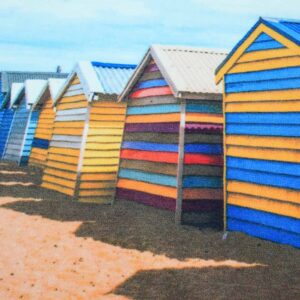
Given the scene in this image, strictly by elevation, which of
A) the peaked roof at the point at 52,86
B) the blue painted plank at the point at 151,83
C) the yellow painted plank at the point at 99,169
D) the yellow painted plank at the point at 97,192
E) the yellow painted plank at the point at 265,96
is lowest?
the yellow painted plank at the point at 97,192

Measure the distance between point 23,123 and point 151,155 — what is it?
13.5 m

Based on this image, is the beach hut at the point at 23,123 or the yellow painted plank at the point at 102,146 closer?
the yellow painted plank at the point at 102,146

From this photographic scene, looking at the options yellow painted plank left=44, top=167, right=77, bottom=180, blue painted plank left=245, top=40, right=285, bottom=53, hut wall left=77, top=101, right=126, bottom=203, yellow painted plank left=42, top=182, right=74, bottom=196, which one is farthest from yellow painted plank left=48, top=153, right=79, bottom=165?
blue painted plank left=245, top=40, right=285, bottom=53

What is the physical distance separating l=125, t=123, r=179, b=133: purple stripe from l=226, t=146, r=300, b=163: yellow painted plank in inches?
75.3

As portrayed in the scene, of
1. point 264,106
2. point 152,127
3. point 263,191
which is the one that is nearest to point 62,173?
point 152,127

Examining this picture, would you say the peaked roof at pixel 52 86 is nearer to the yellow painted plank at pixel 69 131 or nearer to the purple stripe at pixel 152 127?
the yellow painted plank at pixel 69 131

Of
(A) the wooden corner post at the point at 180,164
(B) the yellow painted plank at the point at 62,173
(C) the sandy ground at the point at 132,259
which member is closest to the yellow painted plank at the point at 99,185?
(B) the yellow painted plank at the point at 62,173

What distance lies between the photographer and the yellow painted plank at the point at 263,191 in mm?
7199

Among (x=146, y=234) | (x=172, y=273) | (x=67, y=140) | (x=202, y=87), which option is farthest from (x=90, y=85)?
(x=172, y=273)

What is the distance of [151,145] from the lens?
10992 millimetres

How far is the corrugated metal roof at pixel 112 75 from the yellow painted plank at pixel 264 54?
4.78 meters

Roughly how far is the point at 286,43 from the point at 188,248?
4154 millimetres

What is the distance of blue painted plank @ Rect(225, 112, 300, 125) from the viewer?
728 cm

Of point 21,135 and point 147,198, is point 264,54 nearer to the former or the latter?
point 147,198
